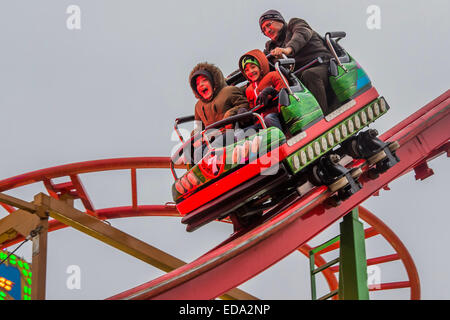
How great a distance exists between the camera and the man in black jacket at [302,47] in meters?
5.75

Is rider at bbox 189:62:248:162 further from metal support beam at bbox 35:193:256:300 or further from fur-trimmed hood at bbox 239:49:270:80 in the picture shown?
metal support beam at bbox 35:193:256:300

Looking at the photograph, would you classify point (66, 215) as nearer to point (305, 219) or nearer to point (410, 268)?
point (305, 219)

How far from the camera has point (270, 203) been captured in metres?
5.88

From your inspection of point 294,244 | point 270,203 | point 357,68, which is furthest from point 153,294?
point 357,68

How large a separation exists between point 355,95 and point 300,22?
81cm

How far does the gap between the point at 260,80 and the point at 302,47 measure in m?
0.50

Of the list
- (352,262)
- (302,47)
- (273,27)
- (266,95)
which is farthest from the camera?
(273,27)

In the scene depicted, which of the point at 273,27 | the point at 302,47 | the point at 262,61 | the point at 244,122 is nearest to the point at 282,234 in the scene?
the point at 244,122

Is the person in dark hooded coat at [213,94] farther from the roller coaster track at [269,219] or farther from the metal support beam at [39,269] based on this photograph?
the metal support beam at [39,269]

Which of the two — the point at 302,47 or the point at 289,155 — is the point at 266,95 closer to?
the point at 289,155

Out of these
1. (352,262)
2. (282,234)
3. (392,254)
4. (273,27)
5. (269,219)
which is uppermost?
(273,27)

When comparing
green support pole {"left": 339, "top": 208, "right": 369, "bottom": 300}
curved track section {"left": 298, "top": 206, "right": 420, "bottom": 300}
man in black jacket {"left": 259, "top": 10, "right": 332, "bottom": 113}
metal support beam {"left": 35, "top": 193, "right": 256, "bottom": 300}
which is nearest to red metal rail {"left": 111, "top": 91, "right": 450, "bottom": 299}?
green support pole {"left": 339, "top": 208, "right": 369, "bottom": 300}

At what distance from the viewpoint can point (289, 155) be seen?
521 cm

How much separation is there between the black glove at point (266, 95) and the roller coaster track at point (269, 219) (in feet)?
2.65
